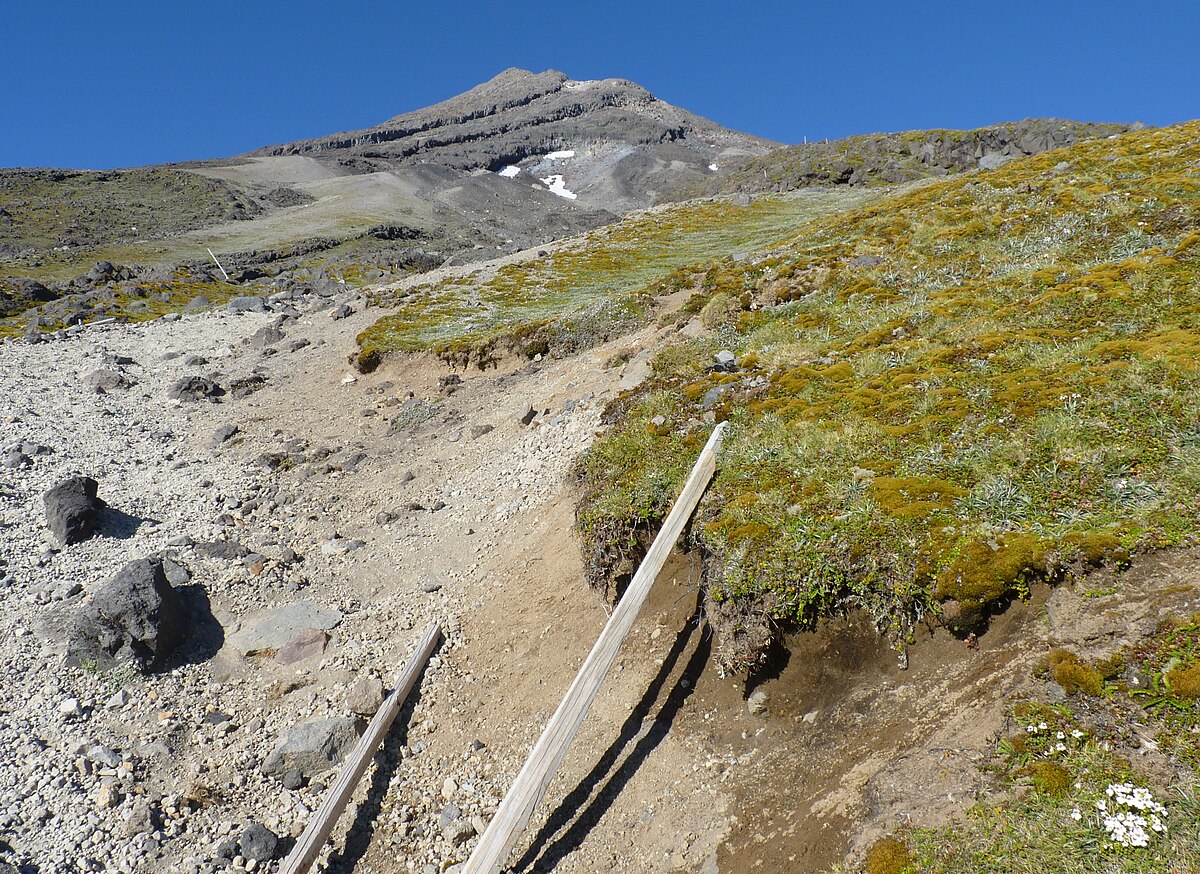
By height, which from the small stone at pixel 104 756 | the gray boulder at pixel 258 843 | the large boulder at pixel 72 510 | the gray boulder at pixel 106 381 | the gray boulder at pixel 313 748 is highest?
the gray boulder at pixel 106 381

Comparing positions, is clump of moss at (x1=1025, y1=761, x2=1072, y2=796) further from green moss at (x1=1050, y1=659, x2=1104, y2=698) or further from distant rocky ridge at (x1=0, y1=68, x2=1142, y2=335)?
distant rocky ridge at (x1=0, y1=68, x2=1142, y2=335)

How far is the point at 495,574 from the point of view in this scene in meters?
13.4

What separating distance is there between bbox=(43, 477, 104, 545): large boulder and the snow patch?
15944 cm

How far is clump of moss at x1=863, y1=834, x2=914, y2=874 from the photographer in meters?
Result: 5.18

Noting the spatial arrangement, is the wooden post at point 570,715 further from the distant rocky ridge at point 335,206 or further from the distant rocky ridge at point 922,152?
the distant rocky ridge at point 922,152

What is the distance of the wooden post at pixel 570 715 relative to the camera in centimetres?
751

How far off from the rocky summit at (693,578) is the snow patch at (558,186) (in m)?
152

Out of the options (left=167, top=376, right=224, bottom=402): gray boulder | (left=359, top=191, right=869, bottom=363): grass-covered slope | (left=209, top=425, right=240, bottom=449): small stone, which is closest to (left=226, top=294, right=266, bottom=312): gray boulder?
(left=359, top=191, right=869, bottom=363): grass-covered slope

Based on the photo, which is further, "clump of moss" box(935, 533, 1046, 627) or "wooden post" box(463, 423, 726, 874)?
"wooden post" box(463, 423, 726, 874)

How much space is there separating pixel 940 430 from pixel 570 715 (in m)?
7.27

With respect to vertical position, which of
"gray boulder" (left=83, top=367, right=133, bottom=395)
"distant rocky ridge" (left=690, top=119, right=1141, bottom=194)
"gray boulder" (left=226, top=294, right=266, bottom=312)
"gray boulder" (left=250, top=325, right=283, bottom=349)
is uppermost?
"distant rocky ridge" (left=690, top=119, right=1141, bottom=194)

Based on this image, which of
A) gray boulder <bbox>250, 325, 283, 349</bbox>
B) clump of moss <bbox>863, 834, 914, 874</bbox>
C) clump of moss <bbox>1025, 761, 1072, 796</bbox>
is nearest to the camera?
clump of moss <bbox>1025, 761, 1072, 796</bbox>

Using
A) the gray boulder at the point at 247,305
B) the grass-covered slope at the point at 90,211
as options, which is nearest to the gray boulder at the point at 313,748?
the gray boulder at the point at 247,305

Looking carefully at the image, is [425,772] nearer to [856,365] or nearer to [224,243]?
[856,365]
